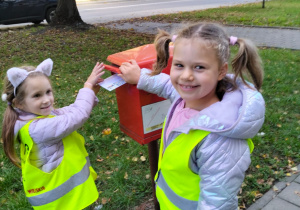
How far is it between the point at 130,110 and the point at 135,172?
1.26 metres

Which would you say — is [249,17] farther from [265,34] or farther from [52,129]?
[52,129]

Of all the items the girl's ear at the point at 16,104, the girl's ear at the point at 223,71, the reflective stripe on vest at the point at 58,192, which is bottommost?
the reflective stripe on vest at the point at 58,192

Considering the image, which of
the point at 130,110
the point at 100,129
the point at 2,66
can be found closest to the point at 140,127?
the point at 130,110

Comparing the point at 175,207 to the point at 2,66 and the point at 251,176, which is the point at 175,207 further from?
the point at 2,66

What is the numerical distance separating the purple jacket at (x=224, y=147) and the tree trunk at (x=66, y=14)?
8326 mm

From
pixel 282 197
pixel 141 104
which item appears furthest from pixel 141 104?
pixel 282 197

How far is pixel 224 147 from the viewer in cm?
129

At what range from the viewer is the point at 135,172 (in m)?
3.11

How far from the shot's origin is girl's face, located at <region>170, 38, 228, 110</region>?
52.6 inches

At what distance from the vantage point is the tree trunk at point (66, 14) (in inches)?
340

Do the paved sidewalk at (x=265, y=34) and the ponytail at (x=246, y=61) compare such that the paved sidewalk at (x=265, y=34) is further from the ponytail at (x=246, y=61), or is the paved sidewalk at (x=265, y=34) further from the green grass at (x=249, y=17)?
the ponytail at (x=246, y=61)

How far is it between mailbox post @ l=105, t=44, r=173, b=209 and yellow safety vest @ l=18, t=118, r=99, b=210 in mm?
394

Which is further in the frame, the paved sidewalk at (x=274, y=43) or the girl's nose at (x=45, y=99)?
the paved sidewalk at (x=274, y=43)

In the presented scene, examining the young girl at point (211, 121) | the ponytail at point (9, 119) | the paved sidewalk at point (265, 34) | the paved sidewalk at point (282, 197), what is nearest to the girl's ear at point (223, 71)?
the young girl at point (211, 121)
